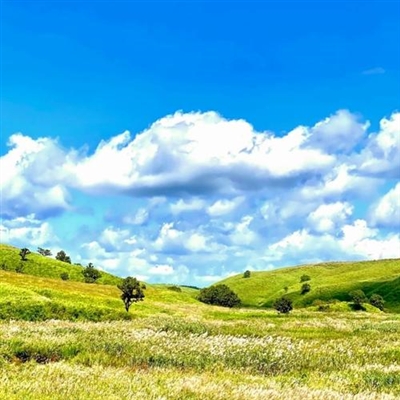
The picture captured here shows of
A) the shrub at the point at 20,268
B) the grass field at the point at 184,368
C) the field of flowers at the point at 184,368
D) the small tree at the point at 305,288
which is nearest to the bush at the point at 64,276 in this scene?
the shrub at the point at 20,268

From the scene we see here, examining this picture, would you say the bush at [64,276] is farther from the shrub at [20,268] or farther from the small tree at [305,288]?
the small tree at [305,288]

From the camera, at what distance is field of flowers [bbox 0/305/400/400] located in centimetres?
891

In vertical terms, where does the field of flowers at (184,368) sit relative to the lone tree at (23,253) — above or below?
below

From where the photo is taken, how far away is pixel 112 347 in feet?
48.4

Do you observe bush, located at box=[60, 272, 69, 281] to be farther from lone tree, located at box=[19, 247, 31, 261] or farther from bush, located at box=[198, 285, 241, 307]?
bush, located at box=[198, 285, 241, 307]

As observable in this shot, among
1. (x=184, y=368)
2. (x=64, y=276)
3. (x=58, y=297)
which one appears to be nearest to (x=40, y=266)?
(x=64, y=276)

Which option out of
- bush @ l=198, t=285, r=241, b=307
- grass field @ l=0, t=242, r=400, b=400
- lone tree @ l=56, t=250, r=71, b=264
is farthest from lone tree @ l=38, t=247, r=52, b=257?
grass field @ l=0, t=242, r=400, b=400

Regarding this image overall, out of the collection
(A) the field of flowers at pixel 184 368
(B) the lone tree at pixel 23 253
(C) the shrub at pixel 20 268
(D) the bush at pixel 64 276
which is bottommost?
(A) the field of flowers at pixel 184 368

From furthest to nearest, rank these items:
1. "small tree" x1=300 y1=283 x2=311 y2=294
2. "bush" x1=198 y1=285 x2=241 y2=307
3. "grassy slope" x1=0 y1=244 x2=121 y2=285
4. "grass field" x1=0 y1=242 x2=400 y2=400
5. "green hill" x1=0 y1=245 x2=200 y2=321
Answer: "small tree" x1=300 y1=283 x2=311 y2=294
"grassy slope" x1=0 y1=244 x2=121 y2=285
"bush" x1=198 y1=285 x2=241 y2=307
"green hill" x1=0 y1=245 x2=200 y2=321
"grass field" x1=0 y1=242 x2=400 y2=400

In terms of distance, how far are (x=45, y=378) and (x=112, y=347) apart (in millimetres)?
5135

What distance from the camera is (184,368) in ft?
41.7

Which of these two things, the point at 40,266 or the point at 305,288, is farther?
the point at 305,288

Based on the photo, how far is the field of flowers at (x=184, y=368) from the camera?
29.2ft

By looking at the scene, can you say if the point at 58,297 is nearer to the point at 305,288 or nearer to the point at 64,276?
the point at 64,276
